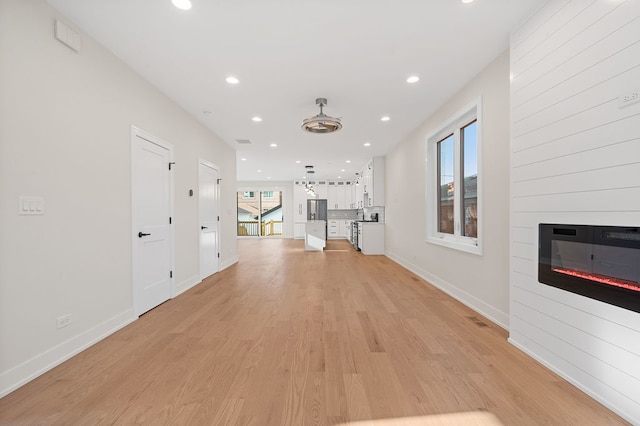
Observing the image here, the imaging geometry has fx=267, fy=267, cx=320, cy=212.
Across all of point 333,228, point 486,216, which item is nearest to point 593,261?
point 486,216

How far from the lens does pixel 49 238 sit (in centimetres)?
199

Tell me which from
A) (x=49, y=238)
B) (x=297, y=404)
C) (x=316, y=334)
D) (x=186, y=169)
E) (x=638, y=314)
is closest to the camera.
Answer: (x=638, y=314)

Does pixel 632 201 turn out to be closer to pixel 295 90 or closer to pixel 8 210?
pixel 295 90

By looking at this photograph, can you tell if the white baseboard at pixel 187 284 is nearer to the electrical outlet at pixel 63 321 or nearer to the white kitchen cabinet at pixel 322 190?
the electrical outlet at pixel 63 321

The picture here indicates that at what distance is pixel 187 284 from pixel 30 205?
8.18 feet

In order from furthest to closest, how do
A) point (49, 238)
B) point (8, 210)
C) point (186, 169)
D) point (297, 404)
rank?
point (186, 169) → point (49, 238) → point (8, 210) → point (297, 404)

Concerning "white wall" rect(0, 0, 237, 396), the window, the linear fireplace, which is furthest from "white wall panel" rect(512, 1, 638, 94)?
"white wall" rect(0, 0, 237, 396)

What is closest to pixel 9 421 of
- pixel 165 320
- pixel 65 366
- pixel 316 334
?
Answer: pixel 65 366

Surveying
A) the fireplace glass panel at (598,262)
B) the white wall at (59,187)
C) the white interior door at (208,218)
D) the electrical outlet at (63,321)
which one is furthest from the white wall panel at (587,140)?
the white interior door at (208,218)

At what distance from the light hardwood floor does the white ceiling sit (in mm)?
2710

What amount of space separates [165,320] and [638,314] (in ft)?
12.1

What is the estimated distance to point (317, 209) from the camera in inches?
475

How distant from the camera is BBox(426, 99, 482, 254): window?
3.31 m

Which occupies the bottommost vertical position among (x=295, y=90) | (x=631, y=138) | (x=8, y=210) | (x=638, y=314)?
(x=638, y=314)
